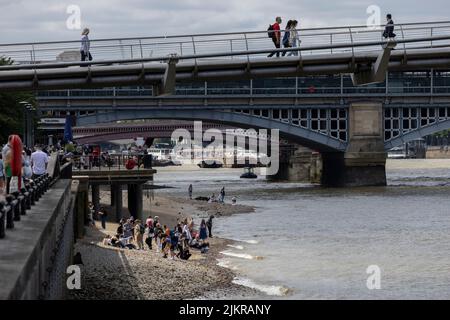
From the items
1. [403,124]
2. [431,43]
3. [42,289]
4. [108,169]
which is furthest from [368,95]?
[42,289]

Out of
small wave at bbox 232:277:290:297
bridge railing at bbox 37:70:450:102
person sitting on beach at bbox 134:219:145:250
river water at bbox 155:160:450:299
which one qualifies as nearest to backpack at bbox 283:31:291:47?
river water at bbox 155:160:450:299

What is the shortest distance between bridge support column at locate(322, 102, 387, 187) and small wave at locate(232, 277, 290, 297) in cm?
6608

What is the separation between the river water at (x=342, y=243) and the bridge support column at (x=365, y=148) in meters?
4.10

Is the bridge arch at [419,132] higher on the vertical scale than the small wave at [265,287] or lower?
higher

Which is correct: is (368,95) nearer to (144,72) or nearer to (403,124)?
(403,124)

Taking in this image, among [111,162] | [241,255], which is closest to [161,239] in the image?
[241,255]

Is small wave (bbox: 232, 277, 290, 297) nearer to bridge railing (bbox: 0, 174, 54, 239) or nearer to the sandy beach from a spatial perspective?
the sandy beach

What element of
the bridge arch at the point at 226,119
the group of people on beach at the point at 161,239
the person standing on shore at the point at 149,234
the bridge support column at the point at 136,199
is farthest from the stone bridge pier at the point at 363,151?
the person standing on shore at the point at 149,234

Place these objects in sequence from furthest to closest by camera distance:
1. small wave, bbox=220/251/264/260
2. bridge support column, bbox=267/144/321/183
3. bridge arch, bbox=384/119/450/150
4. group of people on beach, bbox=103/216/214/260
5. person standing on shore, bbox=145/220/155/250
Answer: bridge support column, bbox=267/144/321/183, bridge arch, bbox=384/119/450/150, small wave, bbox=220/251/264/260, person standing on shore, bbox=145/220/155/250, group of people on beach, bbox=103/216/214/260

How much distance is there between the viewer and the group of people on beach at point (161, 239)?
158 feet

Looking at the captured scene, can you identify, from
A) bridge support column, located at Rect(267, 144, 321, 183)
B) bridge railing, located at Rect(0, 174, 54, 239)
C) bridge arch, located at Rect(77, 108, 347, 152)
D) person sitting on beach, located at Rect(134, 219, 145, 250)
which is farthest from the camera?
bridge support column, located at Rect(267, 144, 321, 183)

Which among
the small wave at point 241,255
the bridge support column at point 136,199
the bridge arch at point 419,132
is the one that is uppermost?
the bridge arch at point 419,132

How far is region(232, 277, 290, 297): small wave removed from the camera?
4068 centimetres

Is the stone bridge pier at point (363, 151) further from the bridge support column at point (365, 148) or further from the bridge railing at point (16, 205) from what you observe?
the bridge railing at point (16, 205)
